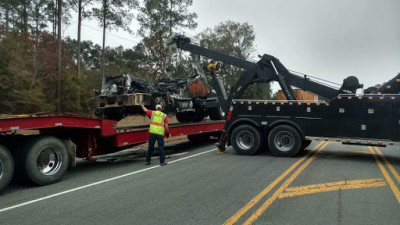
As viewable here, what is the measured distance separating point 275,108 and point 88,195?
6137 millimetres

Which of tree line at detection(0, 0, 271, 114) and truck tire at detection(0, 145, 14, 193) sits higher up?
tree line at detection(0, 0, 271, 114)

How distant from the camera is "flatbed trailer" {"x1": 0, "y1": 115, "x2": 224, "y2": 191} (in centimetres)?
588

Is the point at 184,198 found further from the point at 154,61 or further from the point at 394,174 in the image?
the point at 154,61

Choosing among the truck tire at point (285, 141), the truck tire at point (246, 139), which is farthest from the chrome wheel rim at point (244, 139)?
the truck tire at point (285, 141)

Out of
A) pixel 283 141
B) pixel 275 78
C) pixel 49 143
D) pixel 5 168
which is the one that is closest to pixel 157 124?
pixel 49 143

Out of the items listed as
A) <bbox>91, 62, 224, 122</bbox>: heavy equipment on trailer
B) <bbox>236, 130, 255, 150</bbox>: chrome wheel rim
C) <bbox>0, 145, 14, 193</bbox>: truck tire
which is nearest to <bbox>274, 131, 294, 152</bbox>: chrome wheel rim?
<bbox>236, 130, 255, 150</bbox>: chrome wheel rim

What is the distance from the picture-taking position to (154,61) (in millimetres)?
33125

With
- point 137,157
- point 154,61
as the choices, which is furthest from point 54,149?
point 154,61

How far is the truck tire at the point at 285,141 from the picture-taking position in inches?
367

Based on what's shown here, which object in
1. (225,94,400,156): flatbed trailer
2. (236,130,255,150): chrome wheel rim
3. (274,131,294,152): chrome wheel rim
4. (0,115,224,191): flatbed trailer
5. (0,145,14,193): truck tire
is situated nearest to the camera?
(0,145,14,193): truck tire

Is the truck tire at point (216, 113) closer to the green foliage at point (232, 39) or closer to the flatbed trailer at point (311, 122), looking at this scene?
the flatbed trailer at point (311, 122)

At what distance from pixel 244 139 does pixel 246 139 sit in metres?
0.06

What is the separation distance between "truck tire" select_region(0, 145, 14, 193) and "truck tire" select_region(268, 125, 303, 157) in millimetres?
6779

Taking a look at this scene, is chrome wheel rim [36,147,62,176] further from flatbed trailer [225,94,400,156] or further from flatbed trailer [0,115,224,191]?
flatbed trailer [225,94,400,156]
